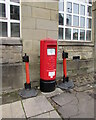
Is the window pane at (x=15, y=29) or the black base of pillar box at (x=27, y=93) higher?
the window pane at (x=15, y=29)

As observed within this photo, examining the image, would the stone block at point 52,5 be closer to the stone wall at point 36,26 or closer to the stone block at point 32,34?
the stone wall at point 36,26

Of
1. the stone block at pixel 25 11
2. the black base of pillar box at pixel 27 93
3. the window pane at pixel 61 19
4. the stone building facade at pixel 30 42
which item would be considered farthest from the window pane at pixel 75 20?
the black base of pillar box at pixel 27 93

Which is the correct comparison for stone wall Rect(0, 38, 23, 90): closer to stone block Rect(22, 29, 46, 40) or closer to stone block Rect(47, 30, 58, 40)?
stone block Rect(22, 29, 46, 40)

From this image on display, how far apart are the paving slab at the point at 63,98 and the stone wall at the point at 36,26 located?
105 centimetres

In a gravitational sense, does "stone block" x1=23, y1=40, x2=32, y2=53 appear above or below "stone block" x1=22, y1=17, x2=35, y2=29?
below

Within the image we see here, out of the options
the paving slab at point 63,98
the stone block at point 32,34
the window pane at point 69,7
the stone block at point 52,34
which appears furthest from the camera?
the window pane at point 69,7

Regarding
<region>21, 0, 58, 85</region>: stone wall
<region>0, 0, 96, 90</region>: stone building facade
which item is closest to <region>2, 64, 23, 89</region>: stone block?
<region>0, 0, 96, 90</region>: stone building facade

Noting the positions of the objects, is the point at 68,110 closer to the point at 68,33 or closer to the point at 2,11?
the point at 68,33

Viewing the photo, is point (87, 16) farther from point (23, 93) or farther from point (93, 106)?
point (23, 93)

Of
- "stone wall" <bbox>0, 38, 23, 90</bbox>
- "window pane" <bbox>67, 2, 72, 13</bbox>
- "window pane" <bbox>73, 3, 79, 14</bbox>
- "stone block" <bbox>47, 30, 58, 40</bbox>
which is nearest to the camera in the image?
"stone wall" <bbox>0, 38, 23, 90</bbox>

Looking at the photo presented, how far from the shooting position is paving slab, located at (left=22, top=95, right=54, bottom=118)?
2445 mm

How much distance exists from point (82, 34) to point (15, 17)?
9.94 ft

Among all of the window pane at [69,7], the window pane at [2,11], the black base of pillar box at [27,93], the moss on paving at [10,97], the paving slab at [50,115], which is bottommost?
the paving slab at [50,115]

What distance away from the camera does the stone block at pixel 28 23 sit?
3.44 m
